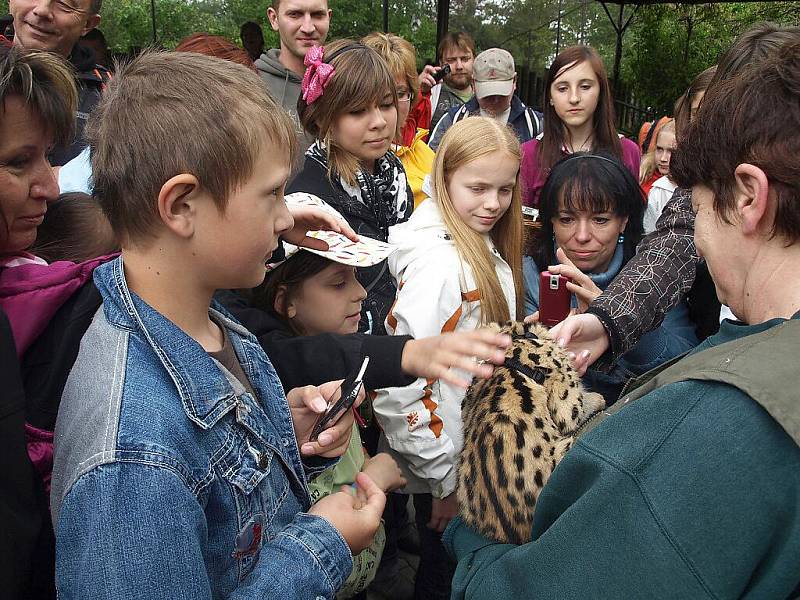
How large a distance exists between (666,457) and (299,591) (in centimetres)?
73

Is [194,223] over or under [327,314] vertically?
over

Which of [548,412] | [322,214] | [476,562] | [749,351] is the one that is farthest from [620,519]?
[322,214]

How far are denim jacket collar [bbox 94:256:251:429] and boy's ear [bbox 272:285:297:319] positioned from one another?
1.16 meters

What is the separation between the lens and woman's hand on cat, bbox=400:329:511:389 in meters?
1.48

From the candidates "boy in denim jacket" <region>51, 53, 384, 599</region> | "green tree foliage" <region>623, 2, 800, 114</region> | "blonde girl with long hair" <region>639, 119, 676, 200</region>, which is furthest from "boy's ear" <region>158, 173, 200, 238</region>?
"green tree foliage" <region>623, 2, 800, 114</region>

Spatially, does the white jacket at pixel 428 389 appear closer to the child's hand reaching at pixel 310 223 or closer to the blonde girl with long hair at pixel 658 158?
the child's hand reaching at pixel 310 223

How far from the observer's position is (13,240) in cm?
165

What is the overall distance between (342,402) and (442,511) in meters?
1.38

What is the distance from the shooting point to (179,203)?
51.3 inches

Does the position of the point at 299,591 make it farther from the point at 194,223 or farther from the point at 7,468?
the point at 194,223

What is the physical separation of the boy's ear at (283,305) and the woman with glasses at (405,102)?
170 centimetres

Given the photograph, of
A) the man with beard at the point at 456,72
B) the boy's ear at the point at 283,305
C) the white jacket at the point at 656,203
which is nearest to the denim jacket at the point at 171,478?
the boy's ear at the point at 283,305

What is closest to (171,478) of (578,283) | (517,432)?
(517,432)

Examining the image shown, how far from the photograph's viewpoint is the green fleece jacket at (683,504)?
1.01 metres
